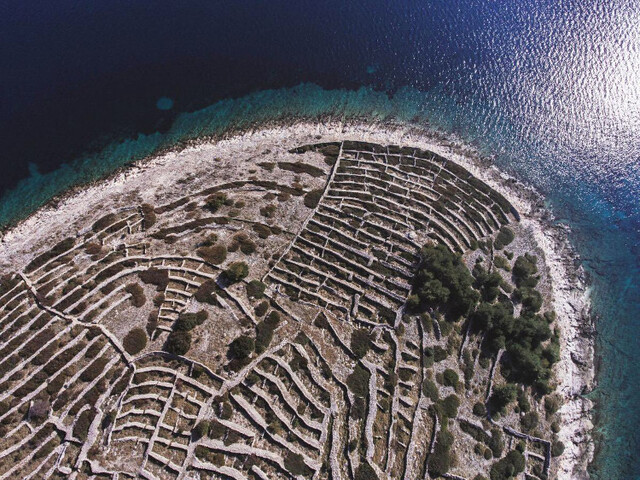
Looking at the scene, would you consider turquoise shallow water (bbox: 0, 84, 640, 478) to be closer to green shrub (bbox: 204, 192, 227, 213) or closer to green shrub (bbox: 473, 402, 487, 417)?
green shrub (bbox: 204, 192, 227, 213)

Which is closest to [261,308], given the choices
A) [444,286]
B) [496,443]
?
[444,286]

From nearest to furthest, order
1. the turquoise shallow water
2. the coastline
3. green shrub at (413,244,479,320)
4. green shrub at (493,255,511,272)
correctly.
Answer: green shrub at (413,244,479,320)
the coastline
the turquoise shallow water
green shrub at (493,255,511,272)

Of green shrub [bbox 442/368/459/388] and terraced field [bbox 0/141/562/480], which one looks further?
green shrub [bbox 442/368/459/388]

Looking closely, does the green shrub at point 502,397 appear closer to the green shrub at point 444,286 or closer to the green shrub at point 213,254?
the green shrub at point 444,286

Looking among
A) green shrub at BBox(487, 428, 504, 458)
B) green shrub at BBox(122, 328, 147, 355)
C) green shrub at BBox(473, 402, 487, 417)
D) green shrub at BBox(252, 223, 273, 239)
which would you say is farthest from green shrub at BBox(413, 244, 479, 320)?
green shrub at BBox(122, 328, 147, 355)

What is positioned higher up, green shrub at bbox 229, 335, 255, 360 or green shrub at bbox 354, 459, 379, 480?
green shrub at bbox 229, 335, 255, 360

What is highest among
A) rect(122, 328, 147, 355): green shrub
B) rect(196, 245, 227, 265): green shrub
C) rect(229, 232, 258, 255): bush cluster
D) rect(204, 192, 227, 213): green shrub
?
rect(204, 192, 227, 213): green shrub

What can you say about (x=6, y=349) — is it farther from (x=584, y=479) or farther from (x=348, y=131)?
(x=584, y=479)
